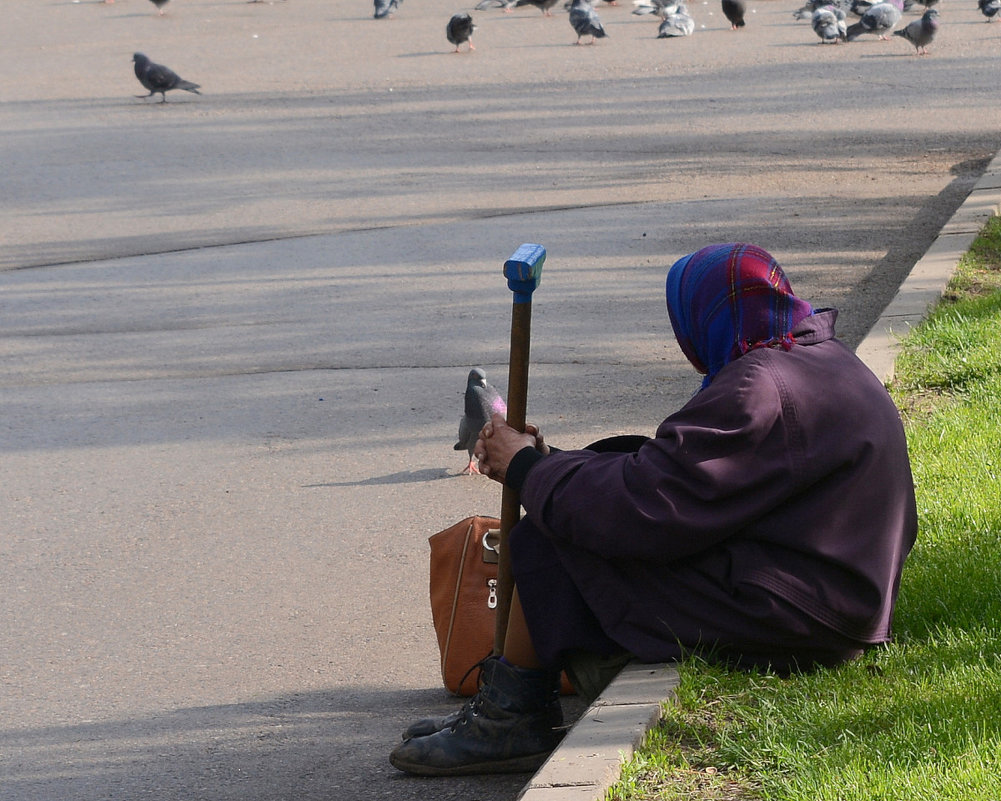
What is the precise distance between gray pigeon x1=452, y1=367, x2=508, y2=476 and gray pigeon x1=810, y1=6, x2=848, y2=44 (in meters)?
16.5

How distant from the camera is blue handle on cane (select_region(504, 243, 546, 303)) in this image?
312 centimetres

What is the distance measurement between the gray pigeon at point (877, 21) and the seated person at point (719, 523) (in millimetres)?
18651

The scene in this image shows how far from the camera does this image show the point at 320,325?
7605mm

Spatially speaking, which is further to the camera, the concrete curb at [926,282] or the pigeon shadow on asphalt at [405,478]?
the concrete curb at [926,282]

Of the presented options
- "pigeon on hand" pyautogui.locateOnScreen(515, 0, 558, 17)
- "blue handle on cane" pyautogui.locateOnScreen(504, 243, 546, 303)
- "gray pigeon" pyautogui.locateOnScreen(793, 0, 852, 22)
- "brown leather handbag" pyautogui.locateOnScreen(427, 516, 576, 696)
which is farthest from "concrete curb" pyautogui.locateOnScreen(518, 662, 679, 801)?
"pigeon on hand" pyautogui.locateOnScreen(515, 0, 558, 17)

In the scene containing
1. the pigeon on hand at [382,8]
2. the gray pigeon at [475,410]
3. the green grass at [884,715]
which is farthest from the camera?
the pigeon on hand at [382,8]

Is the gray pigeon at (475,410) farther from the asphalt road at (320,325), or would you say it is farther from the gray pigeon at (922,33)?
the gray pigeon at (922,33)

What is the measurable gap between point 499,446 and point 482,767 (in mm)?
754

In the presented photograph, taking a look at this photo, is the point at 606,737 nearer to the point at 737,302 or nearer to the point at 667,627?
the point at 667,627

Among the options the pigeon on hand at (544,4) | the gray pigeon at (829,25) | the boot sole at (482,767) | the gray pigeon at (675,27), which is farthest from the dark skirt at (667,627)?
the pigeon on hand at (544,4)

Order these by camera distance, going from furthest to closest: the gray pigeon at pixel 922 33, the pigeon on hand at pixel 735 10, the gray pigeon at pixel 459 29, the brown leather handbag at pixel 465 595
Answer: the pigeon on hand at pixel 735 10 < the gray pigeon at pixel 459 29 < the gray pigeon at pixel 922 33 < the brown leather handbag at pixel 465 595

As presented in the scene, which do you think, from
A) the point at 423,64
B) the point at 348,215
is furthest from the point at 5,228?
the point at 423,64

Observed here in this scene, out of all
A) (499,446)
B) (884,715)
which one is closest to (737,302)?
(499,446)

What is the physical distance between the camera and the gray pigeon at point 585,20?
2103 cm
